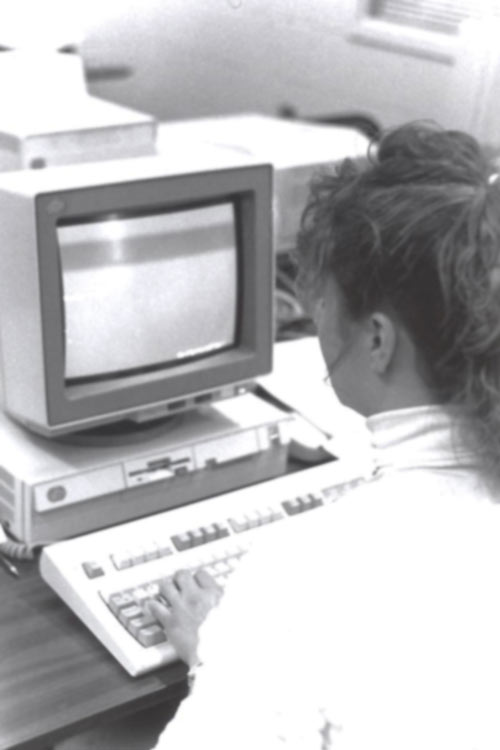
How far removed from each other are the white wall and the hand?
3.53ft

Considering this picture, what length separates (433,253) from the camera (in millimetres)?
893

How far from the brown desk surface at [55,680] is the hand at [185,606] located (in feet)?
0.13

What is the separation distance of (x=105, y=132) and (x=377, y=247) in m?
0.72

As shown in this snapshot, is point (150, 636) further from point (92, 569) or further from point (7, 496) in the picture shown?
point (7, 496)

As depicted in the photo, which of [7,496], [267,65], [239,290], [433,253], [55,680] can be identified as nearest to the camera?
[433,253]

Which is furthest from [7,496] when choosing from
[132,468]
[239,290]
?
[239,290]

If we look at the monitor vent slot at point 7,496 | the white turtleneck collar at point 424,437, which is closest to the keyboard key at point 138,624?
the monitor vent slot at point 7,496

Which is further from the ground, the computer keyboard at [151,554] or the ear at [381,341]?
the ear at [381,341]

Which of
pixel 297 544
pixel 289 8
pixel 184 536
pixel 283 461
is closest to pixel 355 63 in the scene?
pixel 289 8

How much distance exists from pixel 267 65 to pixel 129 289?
1242 millimetres

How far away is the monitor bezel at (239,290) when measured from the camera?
4.05 feet

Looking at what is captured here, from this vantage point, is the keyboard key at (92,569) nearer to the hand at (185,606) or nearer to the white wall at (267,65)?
the hand at (185,606)

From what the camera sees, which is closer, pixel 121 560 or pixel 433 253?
pixel 433 253

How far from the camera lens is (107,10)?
1.87 meters
